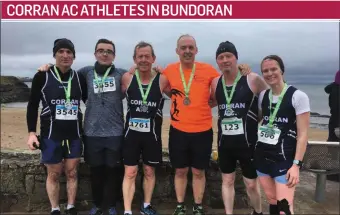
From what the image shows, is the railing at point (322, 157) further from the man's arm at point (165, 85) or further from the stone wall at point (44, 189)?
the man's arm at point (165, 85)

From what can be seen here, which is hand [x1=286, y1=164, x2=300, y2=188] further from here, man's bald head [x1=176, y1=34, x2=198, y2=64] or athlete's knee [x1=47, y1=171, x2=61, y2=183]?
athlete's knee [x1=47, y1=171, x2=61, y2=183]

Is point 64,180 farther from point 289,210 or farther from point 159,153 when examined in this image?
point 289,210

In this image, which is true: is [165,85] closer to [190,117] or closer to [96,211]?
[190,117]

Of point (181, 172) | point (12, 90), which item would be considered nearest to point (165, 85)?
point (181, 172)

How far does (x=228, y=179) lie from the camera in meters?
4.06

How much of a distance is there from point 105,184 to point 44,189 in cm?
94

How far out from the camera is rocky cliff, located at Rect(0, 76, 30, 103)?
41125 mm

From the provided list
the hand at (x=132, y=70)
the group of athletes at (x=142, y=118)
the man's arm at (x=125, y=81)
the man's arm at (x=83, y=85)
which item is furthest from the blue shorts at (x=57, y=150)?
the hand at (x=132, y=70)

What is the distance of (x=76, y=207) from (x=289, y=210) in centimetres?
290

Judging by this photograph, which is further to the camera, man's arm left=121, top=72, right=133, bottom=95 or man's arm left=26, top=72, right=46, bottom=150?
man's arm left=121, top=72, right=133, bottom=95

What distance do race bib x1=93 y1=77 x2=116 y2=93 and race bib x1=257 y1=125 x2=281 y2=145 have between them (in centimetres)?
189

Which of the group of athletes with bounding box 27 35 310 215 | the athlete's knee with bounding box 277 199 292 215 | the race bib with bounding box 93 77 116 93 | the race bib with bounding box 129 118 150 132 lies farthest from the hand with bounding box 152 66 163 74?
the athlete's knee with bounding box 277 199 292 215

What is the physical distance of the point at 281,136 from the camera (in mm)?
3314

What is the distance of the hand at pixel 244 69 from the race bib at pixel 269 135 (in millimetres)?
805
